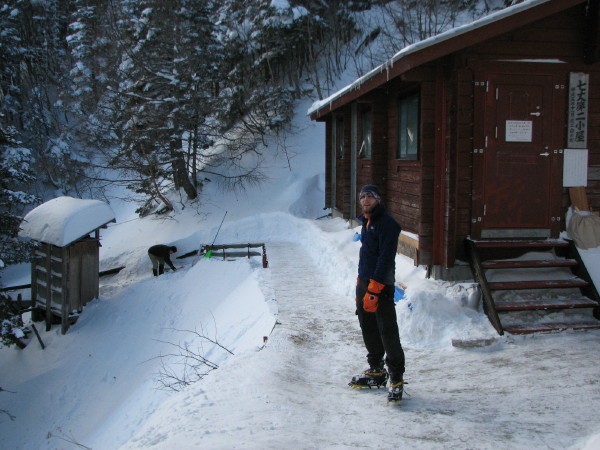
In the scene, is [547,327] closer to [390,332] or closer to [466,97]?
[390,332]

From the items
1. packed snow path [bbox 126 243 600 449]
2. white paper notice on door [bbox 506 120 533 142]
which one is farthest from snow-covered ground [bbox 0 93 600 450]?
white paper notice on door [bbox 506 120 533 142]

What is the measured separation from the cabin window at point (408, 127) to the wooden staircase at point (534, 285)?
2.06 m

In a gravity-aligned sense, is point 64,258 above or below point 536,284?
below

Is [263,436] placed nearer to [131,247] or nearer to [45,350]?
[45,350]

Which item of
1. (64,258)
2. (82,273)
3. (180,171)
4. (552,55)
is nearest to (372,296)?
(552,55)

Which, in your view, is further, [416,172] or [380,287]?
[416,172]

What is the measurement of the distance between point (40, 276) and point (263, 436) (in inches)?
480

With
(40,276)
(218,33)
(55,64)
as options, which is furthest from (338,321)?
(55,64)

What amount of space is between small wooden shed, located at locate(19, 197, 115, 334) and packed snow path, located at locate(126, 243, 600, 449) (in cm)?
850

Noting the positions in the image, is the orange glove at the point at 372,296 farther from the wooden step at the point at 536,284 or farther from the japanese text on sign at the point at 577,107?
the japanese text on sign at the point at 577,107

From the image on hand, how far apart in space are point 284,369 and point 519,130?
15.5 feet

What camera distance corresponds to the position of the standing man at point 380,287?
14.1 ft

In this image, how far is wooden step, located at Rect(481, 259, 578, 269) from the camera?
6.92 m

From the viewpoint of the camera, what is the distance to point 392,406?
4367mm
